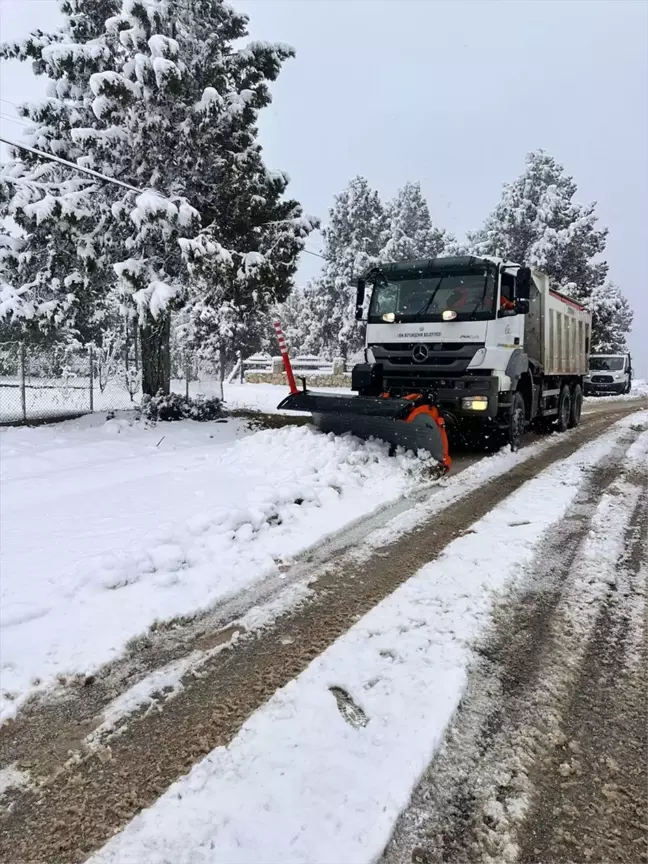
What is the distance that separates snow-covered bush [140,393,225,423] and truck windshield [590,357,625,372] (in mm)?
23106

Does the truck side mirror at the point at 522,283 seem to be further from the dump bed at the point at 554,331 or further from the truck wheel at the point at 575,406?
the truck wheel at the point at 575,406

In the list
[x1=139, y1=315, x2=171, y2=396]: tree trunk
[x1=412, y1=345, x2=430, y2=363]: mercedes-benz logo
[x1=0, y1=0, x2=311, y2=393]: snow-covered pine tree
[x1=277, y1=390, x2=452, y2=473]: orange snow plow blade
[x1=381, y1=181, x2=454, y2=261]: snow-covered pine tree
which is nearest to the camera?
[x1=277, y1=390, x2=452, y2=473]: orange snow plow blade

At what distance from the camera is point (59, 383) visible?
41.5 ft

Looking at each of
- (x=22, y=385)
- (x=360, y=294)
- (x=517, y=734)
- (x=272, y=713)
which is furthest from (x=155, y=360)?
(x=517, y=734)

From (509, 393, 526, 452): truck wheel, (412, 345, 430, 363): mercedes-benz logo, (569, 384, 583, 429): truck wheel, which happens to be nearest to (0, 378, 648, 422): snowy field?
(412, 345, 430, 363): mercedes-benz logo

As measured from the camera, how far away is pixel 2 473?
787 centimetres

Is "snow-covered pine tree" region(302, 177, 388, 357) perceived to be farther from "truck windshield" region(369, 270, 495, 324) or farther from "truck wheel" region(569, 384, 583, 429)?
"truck windshield" region(369, 270, 495, 324)

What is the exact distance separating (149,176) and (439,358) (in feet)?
25.2

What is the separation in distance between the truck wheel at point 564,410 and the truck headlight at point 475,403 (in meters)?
5.46

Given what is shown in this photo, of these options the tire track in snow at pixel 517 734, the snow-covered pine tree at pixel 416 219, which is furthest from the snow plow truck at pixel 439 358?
the snow-covered pine tree at pixel 416 219

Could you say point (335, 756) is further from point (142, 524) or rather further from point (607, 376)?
point (607, 376)

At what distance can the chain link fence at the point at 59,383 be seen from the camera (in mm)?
11594

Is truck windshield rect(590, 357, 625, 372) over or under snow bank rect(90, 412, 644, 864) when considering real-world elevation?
over

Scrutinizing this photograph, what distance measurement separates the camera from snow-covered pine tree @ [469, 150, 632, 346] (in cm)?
2780
